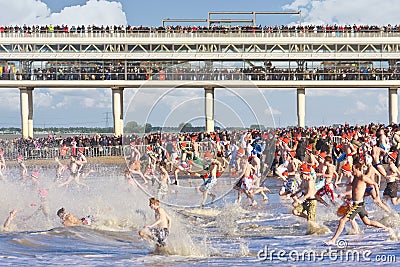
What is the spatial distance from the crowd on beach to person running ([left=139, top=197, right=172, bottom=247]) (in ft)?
0.06

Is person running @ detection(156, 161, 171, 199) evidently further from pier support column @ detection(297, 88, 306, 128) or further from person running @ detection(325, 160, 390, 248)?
pier support column @ detection(297, 88, 306, 128)

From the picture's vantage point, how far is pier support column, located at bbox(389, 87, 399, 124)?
45125 millimetres

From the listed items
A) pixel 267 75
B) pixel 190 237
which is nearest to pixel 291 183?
pixel 190 237

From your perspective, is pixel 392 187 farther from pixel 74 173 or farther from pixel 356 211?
pixel 74 173

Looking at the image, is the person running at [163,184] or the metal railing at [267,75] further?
the metal railing at [267,75]

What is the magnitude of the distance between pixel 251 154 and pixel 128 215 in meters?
6.43

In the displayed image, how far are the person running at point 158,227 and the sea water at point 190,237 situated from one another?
340 mm

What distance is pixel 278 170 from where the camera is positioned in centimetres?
2048

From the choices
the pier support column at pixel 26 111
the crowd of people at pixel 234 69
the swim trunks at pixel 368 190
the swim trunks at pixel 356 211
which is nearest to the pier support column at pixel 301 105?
the crowd of people at pixel 234 69

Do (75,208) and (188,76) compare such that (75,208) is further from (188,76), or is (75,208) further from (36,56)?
(36,56)

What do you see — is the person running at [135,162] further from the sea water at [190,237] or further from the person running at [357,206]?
the person running at [357,206]

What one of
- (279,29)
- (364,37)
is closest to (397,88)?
(364,37)

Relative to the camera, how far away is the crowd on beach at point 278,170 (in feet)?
44.2

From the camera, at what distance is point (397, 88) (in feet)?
148
